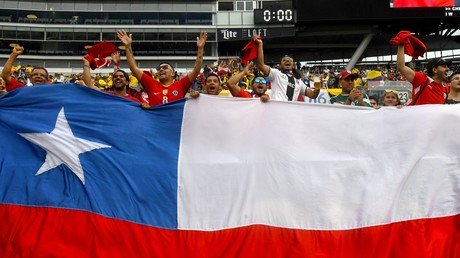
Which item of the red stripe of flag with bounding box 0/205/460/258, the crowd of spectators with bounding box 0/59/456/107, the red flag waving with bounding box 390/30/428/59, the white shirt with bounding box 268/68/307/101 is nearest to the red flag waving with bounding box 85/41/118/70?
the crowd of spectators with bounding box 0/59/456/107

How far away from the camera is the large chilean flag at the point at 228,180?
11.8 ft

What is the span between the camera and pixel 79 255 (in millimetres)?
3555

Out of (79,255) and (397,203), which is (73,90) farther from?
(397,203)

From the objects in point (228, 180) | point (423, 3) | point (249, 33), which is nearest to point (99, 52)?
point (228, 180)

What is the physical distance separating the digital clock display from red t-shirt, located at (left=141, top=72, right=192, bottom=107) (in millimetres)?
32104

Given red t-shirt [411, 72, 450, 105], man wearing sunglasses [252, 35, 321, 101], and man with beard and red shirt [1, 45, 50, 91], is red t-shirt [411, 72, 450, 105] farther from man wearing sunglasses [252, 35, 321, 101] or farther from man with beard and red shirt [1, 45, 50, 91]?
man with beard and red shirt [1, 45, 50, 91]

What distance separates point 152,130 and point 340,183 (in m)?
1.66

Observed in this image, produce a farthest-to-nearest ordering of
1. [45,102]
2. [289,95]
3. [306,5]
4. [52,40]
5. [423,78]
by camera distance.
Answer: [52,40] < [306,5] < [289,95] < [423,78] < [45,102]

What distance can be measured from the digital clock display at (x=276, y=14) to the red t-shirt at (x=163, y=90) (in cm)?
3210

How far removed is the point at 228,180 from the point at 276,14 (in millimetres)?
34541

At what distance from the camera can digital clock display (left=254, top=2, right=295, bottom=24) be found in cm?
3578

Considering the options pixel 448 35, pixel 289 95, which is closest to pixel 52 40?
pixel 448 35

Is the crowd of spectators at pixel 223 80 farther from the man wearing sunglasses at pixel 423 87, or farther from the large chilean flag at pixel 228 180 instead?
the large chilean flag at pixel 228 180

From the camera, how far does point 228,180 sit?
3803 mm
